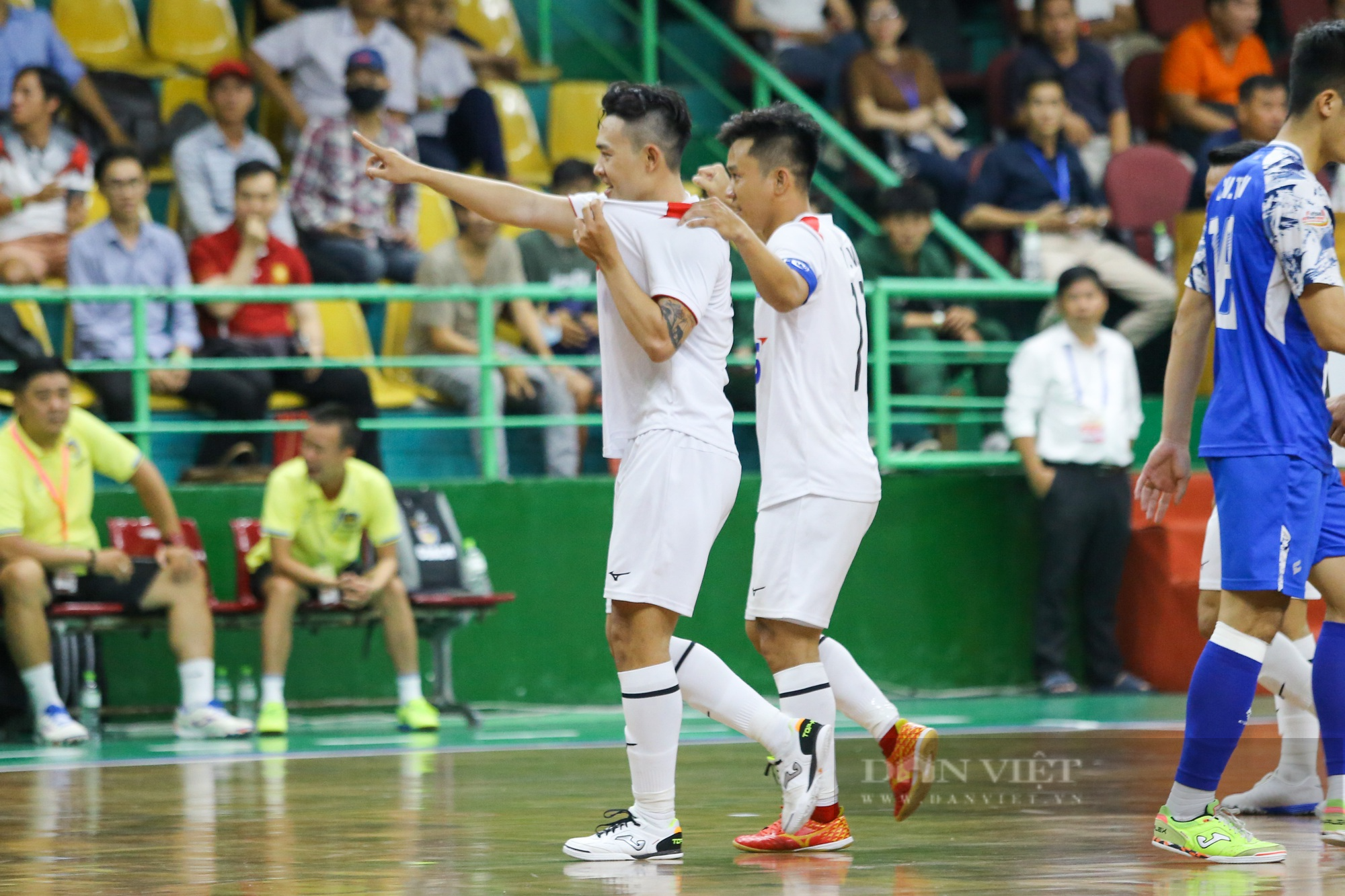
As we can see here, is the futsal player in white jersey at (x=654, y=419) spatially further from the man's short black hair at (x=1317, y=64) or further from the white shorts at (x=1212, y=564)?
the man's short black hair at (x=1317, y=64)

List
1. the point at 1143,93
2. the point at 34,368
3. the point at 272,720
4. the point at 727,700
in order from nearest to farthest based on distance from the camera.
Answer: the point at 727,700 → the point at 34,368 → the point at 272,720 → the point at 1143,93

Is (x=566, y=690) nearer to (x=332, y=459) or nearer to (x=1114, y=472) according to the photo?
(x=332, y=459)

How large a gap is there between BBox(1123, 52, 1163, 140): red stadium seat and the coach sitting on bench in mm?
8628

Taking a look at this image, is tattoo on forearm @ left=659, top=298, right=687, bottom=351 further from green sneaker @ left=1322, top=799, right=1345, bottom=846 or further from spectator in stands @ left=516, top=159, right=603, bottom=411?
spectator in stands @ left=516, top=159, right=603, bottom=411

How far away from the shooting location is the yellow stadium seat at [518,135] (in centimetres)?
1420

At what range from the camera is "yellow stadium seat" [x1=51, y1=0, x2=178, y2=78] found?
44.9 feet

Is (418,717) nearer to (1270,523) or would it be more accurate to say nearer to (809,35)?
(1270,523)

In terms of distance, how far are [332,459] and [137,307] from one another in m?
1.45

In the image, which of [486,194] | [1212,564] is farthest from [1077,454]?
[486,194]

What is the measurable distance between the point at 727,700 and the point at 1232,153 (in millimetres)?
2639

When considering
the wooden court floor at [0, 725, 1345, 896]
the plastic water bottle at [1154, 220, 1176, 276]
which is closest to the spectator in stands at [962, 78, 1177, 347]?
the plastic water bottle at [1154, 220, 1176, 276]

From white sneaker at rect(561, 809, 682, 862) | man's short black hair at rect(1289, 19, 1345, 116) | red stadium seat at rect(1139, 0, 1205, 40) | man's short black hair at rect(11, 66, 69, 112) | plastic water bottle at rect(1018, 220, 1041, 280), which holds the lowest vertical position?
white sneaker at rect(561, 809, 682, 862)

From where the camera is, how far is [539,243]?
12180 millimetres

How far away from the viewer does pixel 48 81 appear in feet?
38.5
